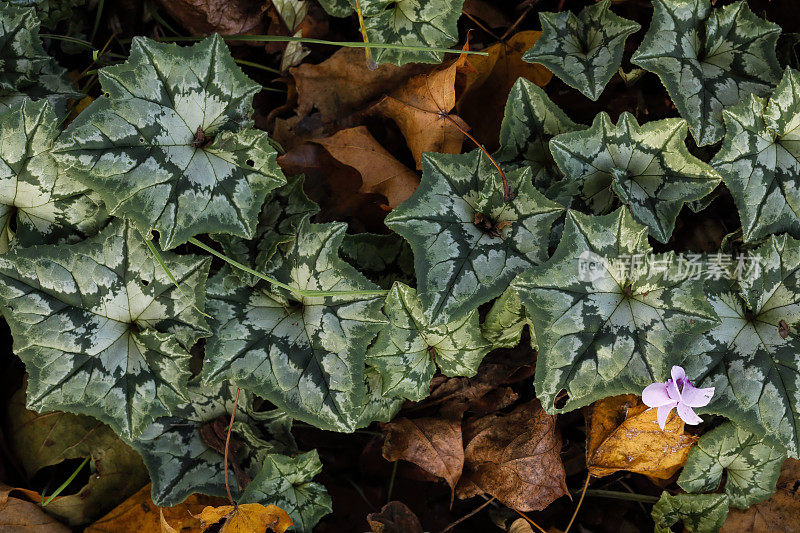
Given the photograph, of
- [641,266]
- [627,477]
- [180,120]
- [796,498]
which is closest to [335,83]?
[180,120]

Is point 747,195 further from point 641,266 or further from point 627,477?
point 627,477

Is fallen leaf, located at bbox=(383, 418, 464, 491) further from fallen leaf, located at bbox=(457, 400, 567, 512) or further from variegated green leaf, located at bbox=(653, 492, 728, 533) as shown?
variegated green leaf, located at bbox=(653, 492, 728, 533)

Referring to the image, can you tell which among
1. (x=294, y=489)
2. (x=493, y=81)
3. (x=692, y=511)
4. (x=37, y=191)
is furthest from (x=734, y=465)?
(x=37, y=191)

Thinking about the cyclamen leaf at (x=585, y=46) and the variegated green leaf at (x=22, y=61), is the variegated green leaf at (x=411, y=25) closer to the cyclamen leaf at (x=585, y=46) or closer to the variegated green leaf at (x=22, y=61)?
the cyclamen leaf at (x=585, y=46)

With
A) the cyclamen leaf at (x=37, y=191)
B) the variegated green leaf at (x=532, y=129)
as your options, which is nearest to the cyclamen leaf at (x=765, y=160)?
the variegated green leaf at (x=532, y=129)

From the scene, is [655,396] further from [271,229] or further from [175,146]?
[175,146]
